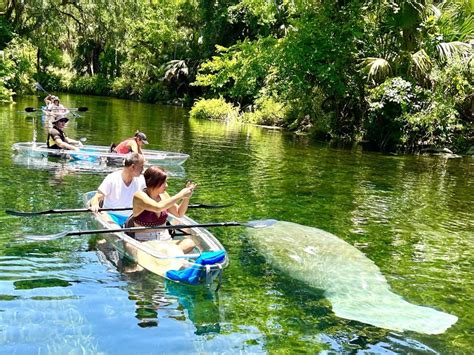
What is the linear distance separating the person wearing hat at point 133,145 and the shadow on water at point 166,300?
6161 mm

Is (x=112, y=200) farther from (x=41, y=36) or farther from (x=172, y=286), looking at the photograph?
(x=41, y=36)

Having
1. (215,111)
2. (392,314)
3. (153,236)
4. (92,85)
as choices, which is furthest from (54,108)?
(92,85)

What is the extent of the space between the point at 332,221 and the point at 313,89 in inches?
679

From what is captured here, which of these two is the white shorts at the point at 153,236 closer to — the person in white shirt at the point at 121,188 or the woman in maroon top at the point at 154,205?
the woman in maroon top at the point at 154,205

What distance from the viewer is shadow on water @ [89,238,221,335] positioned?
19.2 feet

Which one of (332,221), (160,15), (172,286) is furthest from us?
(160,15)

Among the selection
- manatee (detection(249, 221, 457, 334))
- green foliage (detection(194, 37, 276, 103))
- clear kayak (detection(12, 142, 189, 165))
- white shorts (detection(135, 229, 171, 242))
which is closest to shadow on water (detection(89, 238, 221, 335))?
white shorts (detection(135, 229, 171, 242))

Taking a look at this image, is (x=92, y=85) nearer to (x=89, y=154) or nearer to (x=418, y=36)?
(x=418, y=36)

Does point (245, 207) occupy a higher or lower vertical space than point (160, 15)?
lower

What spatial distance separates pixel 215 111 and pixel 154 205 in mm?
28594

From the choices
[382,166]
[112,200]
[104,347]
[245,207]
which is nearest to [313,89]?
[382,166]

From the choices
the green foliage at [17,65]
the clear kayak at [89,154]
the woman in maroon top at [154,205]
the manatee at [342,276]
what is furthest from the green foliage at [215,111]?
the woman in maroon top at [154,205]

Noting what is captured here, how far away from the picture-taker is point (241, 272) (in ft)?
24.8

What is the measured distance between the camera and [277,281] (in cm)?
732
